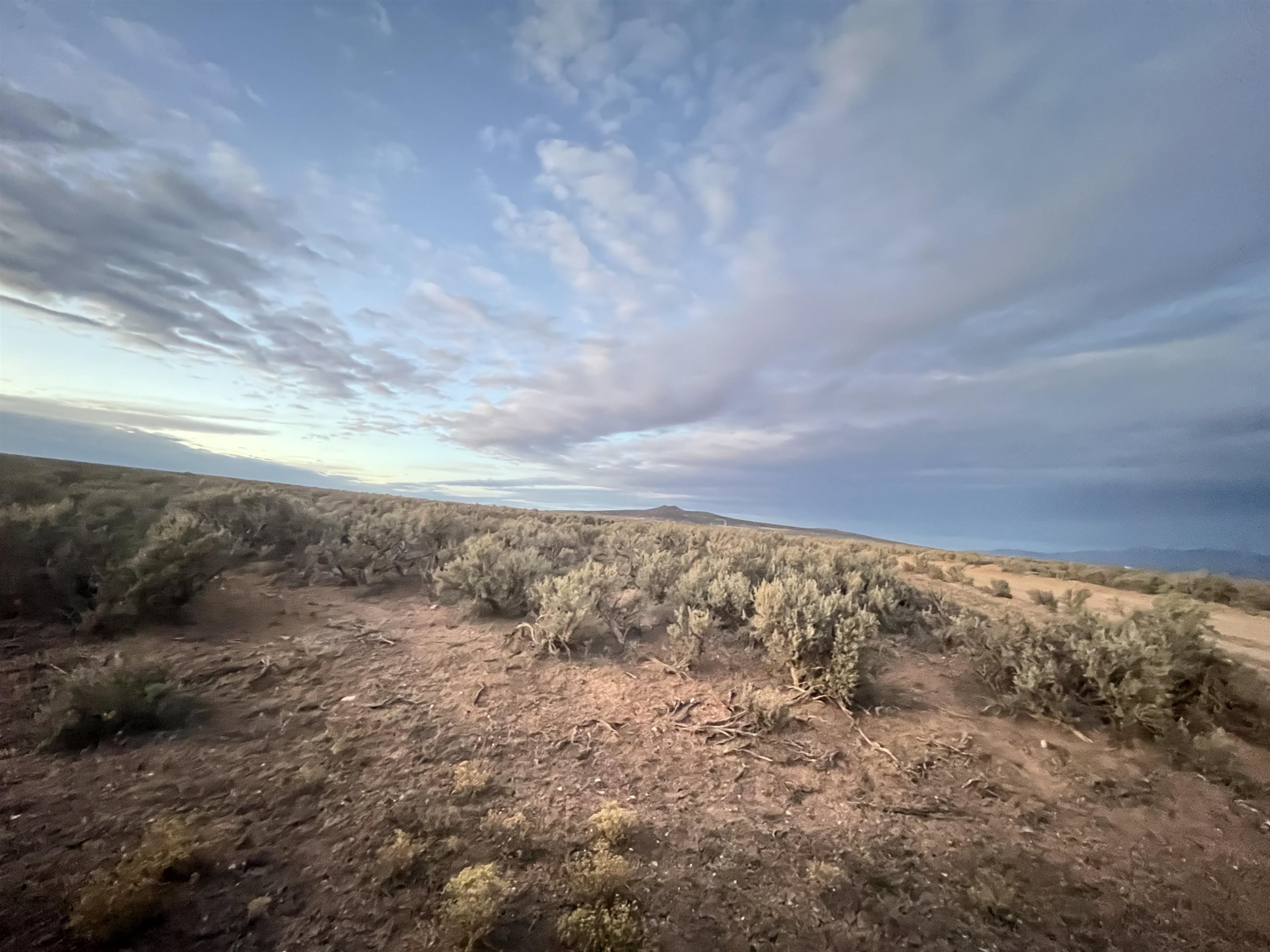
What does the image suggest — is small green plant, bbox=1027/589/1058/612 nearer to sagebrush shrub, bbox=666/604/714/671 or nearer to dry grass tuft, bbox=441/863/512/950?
sagebrush shrub, bbox=666/604/714/671

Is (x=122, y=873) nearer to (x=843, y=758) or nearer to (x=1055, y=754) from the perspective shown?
(x=843, y=758)

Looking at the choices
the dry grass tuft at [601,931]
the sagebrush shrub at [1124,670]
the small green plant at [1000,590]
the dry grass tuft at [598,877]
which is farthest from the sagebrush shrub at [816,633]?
the small green plant at [1000,590]

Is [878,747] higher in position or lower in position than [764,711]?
lower

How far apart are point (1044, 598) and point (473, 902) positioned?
12141 millimetres

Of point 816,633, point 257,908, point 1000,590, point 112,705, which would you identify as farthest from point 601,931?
point 1000,590

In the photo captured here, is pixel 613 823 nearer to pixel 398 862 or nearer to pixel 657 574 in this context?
pixel 398 862

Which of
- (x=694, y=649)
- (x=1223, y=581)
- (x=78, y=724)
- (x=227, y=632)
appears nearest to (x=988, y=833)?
(x=694, y=649)

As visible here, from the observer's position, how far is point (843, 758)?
4770mm

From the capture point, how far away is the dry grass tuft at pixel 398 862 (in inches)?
123

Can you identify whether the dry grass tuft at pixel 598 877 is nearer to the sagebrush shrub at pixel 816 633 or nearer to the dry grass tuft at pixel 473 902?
the dry grass tuft at pixel 473 902

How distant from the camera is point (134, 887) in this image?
274 cm

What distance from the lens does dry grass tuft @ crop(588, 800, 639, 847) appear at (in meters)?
3.54

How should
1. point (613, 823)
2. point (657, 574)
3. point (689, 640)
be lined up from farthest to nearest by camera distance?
point (657, 574) < point (689, 640) < point (613, 823)

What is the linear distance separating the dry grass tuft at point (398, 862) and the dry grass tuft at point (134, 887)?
1.09 m
